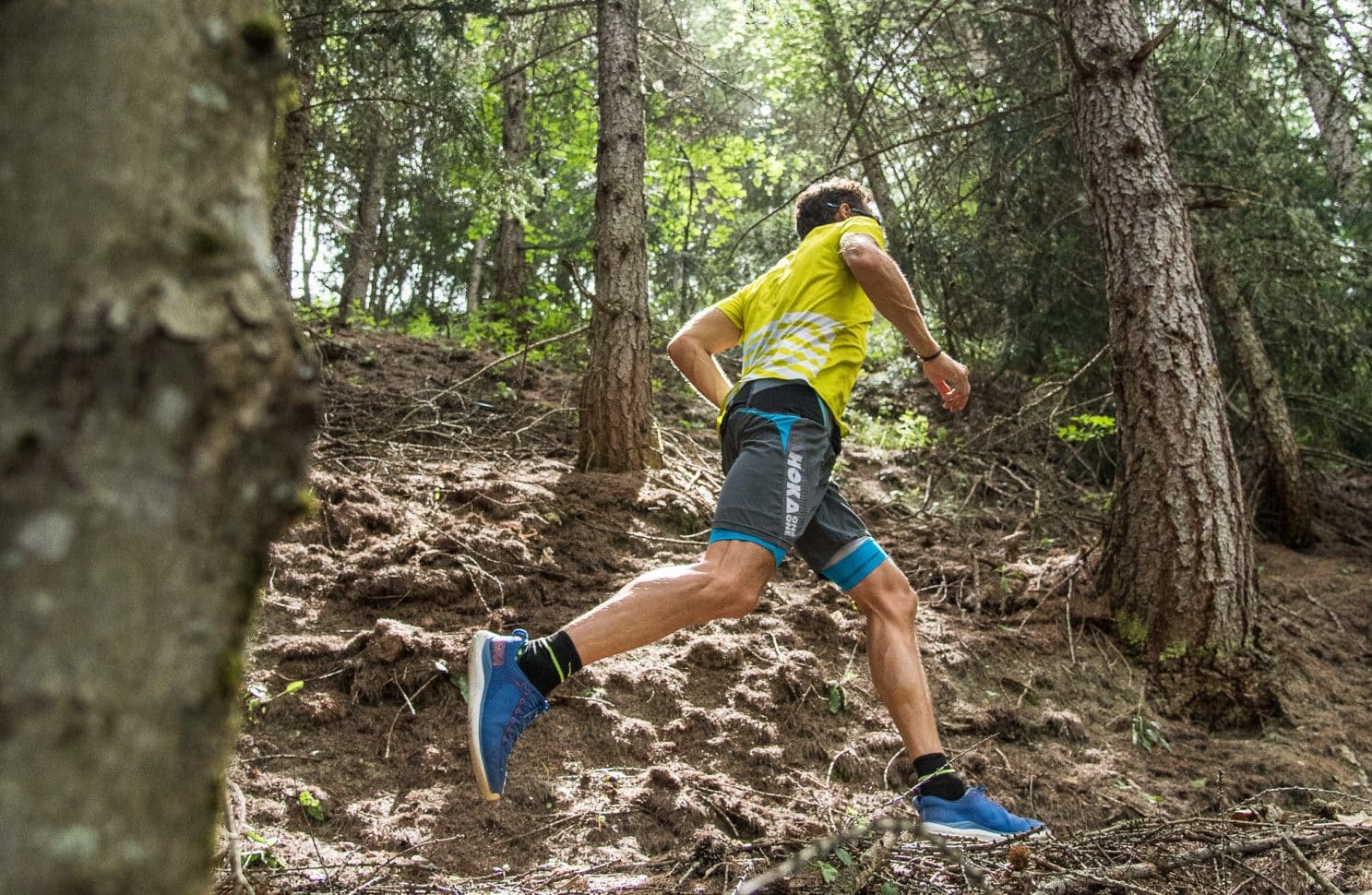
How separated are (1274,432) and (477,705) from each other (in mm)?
6957

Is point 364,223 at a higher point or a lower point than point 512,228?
higher

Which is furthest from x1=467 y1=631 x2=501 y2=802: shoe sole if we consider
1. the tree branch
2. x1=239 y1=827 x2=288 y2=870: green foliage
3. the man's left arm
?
the tree branch

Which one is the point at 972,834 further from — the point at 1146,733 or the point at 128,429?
the point at 128,429

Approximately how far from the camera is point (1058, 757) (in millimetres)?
4043

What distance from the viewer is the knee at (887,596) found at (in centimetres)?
320

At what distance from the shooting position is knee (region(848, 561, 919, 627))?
320 centimetres

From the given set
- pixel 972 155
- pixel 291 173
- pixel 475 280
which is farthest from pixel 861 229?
pixel 475 280

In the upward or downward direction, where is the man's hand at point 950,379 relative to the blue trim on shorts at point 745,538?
upward

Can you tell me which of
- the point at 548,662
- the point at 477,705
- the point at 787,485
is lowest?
the point at 477,705

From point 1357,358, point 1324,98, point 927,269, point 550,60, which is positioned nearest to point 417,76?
point 550,60

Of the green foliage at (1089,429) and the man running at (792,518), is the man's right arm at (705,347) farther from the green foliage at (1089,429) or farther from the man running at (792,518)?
the green foliage at (1089,429)

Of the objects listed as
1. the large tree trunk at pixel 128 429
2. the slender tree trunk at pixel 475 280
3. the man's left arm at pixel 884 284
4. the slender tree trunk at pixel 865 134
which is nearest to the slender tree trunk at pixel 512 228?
the slender tree trunk at pixel 865 134

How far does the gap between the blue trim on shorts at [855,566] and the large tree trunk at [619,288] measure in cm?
320

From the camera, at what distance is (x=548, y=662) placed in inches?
111
